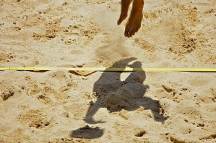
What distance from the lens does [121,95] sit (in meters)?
3.12

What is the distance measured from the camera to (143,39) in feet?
13.4

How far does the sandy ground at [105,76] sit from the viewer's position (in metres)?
2.78

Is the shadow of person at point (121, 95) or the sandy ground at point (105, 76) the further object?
the shadow of person at point (121, 95)

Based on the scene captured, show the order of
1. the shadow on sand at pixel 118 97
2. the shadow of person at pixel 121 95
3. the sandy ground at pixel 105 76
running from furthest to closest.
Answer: the shadow of person at pixel 121 95
the shadow on sand at pixel 118 97
the sandy ground at pixel 105 76

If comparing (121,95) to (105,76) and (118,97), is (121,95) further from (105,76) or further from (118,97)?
(105,76)

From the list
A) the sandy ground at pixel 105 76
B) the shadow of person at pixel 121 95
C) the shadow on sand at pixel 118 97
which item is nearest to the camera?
the sandy ground at pixel 105 76

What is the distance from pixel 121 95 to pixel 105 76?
42 centimetres

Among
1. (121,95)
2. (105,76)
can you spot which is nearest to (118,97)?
(121,95)

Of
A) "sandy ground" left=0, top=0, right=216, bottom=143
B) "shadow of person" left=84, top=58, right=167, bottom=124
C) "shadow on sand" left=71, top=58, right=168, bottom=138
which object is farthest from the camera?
"shadow of person" left=84, top=58, right=167, bottom=124

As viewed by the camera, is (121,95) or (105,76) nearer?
(121,95)

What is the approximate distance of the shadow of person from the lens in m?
3.00

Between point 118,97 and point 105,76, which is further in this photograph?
point 105,76

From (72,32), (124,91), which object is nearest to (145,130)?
(124,91)

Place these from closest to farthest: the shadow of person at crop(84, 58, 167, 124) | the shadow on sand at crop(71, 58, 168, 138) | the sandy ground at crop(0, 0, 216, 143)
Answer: the sandy ground at crop(0, 0, 216, 143) < the shadow on sand at crop(71, 58, 168, 138) < the shadow of person at crop(84, 58, 167, 124)
